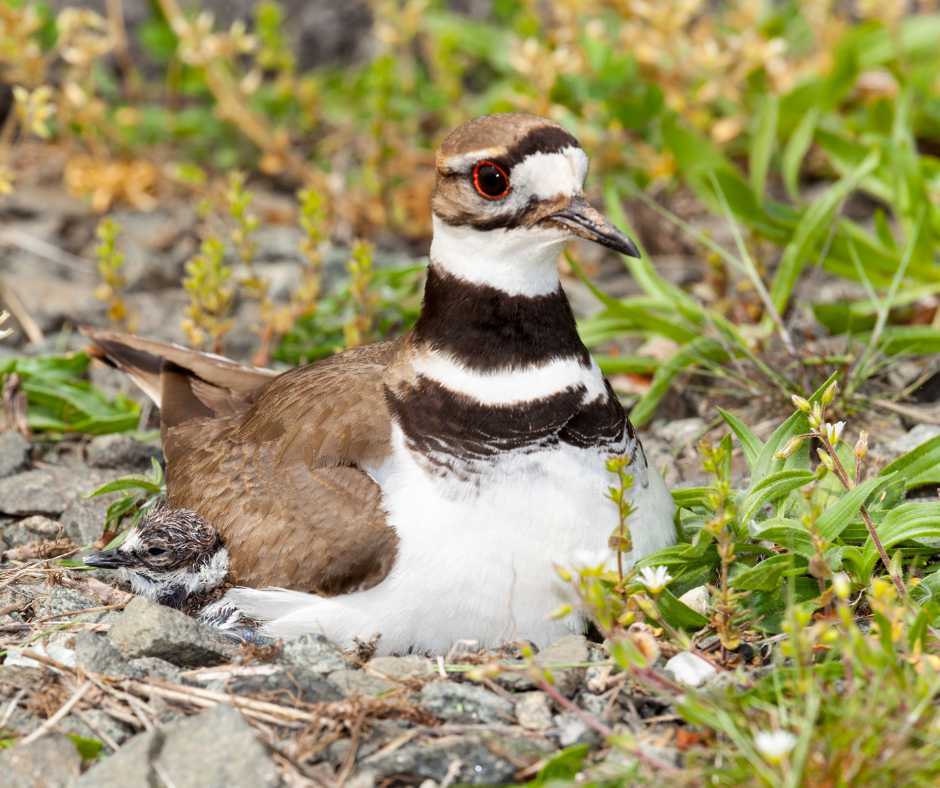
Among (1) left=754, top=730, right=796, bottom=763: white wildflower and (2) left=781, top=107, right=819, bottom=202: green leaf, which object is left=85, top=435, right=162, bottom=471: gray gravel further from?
(2) left=781, top=107, right=819, bottom=202: green leaf

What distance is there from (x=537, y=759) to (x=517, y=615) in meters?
0.63

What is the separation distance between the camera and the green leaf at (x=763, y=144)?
665 centimetres

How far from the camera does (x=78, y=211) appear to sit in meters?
7.80

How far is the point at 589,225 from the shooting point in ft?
13.3

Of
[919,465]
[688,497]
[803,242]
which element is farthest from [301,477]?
[803,242]

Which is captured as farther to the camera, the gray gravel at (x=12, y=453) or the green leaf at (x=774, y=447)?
the gray gravel at (x=12, y=453)

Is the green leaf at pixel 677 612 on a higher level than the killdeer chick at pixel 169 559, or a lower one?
higher

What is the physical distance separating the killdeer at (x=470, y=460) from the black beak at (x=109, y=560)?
0.32 meters

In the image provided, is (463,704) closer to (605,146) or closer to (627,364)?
(627,364)

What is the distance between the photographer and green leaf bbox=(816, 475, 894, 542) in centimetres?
422

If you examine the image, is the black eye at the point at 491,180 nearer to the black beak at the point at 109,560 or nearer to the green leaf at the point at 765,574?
the green leaf at the point at 765,574

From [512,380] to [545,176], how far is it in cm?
60

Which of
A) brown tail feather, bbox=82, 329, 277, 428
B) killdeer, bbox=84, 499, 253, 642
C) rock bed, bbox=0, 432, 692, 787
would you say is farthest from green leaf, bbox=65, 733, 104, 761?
brown tail feather, bbox=82, 329, 277, 428

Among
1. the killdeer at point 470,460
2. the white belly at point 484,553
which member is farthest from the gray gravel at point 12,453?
the white belly at point 484,553
